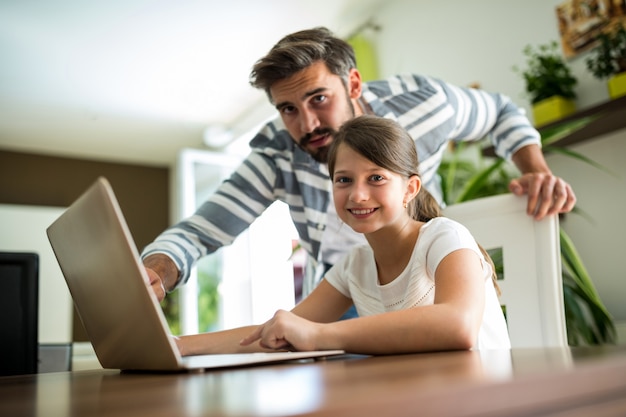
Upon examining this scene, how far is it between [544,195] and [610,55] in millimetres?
1539

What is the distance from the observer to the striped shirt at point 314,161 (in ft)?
5.40

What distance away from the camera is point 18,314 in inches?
49.7

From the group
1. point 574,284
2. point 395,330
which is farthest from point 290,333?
point 574,284

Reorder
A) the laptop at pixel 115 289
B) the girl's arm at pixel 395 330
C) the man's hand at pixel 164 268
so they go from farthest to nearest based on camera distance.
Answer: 1. the man's hand at pixel 164 268
2. the girl's arm at pixel 395 330
3. the laptop at pixel 115 289

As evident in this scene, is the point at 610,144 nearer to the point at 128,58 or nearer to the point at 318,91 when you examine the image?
the point at 318,91

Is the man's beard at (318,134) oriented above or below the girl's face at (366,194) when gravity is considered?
above

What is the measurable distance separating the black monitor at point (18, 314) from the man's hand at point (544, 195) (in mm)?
1058

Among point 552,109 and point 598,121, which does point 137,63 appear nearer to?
point 552,109

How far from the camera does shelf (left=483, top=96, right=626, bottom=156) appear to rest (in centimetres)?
235

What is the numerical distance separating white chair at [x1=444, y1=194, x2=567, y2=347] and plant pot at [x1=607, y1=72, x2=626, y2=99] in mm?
1332

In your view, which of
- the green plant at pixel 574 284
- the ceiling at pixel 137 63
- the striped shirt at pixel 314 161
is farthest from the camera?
the ceiling at pixel 137 63

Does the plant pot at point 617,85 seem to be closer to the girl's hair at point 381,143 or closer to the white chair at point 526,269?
the white chair at point 526,269

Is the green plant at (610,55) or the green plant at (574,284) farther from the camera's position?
the green plant at (610,55)

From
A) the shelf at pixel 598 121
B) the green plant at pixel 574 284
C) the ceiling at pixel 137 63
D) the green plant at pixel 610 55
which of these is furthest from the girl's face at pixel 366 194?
the ceiling at pixel 137 63
